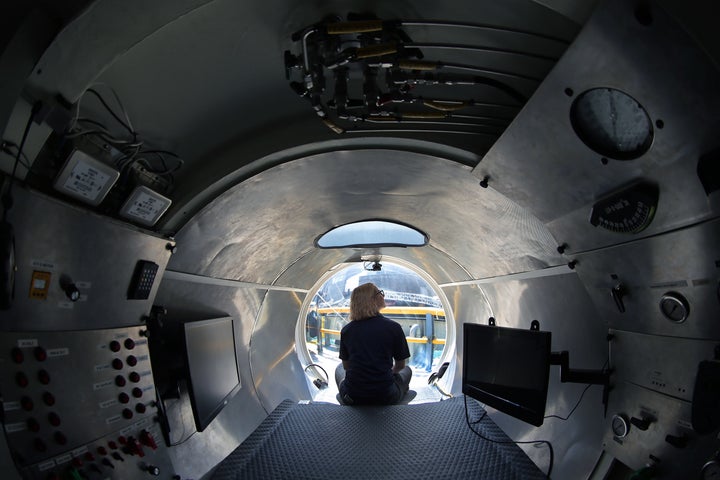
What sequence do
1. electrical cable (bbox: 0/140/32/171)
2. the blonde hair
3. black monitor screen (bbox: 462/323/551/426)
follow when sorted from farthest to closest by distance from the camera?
the blonde hair
black monitor screen (bbox: 462/323/551/426)
electrical cable (bbox: 0/140/32/171)

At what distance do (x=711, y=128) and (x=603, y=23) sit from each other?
399 millimetres

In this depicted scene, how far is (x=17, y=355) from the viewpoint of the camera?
1.22m

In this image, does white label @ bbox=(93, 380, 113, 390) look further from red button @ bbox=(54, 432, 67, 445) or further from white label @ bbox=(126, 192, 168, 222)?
white label @ bbox=(126, 192, 168, 222)

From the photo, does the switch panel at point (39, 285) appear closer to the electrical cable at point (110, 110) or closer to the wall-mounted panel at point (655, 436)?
the electrical cable at point (110, 110)

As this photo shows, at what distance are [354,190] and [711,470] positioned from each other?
2384mm

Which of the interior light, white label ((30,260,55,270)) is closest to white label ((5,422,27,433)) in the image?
white label ((30,260,55,270))

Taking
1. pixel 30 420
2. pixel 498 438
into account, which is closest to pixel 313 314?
pixel 498 438

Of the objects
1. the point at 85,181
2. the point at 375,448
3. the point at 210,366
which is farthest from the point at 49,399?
the point at 375,448

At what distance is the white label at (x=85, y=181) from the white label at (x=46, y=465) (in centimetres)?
91

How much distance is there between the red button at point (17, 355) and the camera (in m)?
1.21

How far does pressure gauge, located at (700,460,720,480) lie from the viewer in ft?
4.00

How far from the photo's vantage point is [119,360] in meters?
1.70

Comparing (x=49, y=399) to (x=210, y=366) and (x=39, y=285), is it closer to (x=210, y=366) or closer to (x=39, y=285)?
(x=39, y=285)

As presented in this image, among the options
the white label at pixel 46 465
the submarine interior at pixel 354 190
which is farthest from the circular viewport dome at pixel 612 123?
the white label at pixel 46 465
